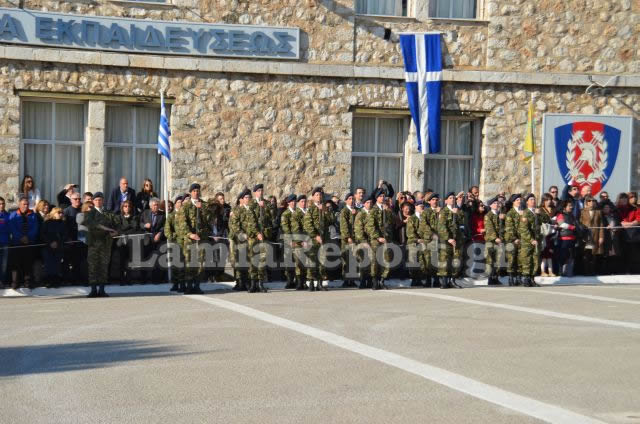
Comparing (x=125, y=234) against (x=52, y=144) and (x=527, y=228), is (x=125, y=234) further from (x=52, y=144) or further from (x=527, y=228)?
(x=527, y=228)

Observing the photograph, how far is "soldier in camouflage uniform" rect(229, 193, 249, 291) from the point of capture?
719 inches

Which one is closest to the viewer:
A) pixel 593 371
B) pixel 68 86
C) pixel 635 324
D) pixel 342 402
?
pixel 342 402

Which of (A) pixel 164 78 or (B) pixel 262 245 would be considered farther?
(A) pixel 164 78

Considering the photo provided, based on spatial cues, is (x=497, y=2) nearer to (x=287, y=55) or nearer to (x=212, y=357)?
(x=287, y=55)

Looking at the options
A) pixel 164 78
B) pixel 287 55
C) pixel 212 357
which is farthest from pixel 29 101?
pixel 212 357

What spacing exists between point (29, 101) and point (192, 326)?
977 centimetres

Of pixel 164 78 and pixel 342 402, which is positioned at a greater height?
pixel 164 78

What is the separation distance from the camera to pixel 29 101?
20672 millimetres

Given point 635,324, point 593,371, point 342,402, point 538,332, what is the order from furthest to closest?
point 635,324
point 538,332
point 593,371
point 342,402

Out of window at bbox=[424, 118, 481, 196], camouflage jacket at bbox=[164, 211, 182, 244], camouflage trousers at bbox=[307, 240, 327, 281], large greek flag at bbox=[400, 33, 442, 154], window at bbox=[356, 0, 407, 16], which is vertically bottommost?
camouflage trousers at bbox=[307, 240, 327, 281]

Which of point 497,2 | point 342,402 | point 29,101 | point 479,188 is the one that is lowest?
point 342,402

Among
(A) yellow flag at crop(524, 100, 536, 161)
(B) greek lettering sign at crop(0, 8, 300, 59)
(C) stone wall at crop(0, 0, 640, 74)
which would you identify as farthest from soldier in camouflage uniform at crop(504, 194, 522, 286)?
(B) greek lettering sign at crop(0, 8, 300, 59)

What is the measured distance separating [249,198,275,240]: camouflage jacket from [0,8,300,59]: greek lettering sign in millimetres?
4232

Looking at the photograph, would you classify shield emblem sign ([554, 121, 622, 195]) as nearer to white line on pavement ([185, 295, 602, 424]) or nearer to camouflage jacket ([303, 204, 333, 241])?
camouflage jacket ([303, 204, 333, 241])
